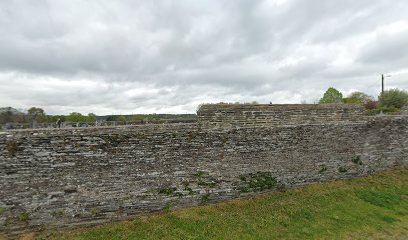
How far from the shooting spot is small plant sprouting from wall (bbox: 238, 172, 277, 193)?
673cm

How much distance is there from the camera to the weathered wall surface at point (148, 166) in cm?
505

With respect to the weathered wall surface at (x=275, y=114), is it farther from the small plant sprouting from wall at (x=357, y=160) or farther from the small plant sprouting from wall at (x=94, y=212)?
the small plant sprouting from wall at (x=94, y=212)

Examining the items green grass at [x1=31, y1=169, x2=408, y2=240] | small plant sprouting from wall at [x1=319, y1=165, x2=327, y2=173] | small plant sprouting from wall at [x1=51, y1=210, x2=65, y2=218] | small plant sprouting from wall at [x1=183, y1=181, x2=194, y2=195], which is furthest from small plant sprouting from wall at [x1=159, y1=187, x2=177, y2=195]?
small plant sprouting from wall at [x1=319, y1=165, x2=327, y2=173]

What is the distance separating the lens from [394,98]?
32875mm

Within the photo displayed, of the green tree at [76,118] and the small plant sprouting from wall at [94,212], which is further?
the green tree at [76,118]

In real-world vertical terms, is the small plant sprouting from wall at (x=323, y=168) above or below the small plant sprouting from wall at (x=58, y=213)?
above

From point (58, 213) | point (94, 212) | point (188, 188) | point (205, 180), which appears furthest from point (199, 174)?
point (58, 213)

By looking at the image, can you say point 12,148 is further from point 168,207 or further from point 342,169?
point 342,169

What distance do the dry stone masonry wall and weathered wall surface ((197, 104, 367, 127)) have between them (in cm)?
20

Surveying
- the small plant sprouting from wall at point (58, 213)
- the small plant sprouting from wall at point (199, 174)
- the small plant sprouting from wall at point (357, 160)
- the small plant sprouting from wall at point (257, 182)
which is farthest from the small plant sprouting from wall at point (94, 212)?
the small plant sprouting from wall at point (357, 160)

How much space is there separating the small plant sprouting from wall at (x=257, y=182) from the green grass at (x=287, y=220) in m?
0.29

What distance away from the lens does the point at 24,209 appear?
5066mm

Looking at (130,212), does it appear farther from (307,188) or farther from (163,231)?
(307,188)

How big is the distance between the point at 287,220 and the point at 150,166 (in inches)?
149
